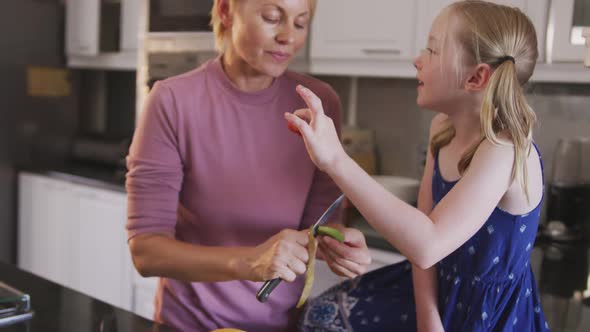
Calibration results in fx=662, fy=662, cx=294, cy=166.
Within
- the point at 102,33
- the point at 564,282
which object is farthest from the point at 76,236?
the point at 564,282

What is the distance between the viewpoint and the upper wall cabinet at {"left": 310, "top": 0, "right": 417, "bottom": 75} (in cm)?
227

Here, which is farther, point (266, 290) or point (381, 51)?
point (381, 51)

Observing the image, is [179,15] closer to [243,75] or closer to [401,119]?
[401,119]

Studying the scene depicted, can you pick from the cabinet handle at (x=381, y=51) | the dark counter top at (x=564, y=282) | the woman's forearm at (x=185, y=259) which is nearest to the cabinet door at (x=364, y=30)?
the cabinet handle at (x=381, y=51)

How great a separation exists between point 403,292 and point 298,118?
44cm

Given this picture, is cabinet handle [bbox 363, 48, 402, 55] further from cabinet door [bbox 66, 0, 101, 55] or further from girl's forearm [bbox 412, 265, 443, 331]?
cabinet door [bbox 66, 0, 101, 55]

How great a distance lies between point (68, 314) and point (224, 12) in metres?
0.58

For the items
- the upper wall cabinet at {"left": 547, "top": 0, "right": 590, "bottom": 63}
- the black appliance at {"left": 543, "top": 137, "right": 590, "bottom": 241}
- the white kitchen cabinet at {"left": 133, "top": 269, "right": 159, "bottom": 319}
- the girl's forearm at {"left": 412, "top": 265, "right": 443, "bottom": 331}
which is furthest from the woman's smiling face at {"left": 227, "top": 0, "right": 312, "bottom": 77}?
the white kitchen cabinet at {"left": 133, "top": 269, "right": 159, "bottom": 319}

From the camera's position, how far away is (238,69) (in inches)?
47.3

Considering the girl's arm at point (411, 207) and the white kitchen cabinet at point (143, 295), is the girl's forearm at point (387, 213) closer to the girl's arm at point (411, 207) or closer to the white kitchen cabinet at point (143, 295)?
the girl's arm at point (411, 207)

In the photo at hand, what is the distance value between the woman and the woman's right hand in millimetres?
119

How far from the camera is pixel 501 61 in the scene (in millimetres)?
979

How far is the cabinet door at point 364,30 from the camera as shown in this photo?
2270 millimetres

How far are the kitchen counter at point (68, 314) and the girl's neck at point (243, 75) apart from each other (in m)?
0.45
